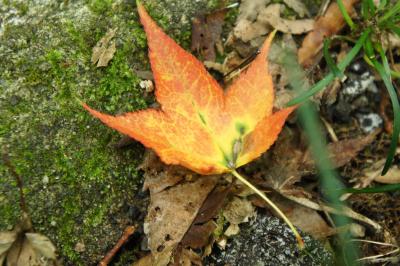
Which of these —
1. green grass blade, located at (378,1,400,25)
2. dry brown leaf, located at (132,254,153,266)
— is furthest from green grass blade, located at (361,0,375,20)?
dry brown leaf, located at (132,254,153,266)

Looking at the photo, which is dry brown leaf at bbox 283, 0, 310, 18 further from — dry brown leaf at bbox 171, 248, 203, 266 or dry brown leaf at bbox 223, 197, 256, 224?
dry brown leaf at bbox 171, 248, 203, 266

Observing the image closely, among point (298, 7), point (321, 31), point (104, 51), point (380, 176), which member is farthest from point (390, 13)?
point (104, 51)

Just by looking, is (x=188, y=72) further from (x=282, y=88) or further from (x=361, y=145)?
(x=361, y=145)

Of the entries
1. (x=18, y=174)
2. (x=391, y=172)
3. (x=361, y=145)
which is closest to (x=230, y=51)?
(x=361, y=145)

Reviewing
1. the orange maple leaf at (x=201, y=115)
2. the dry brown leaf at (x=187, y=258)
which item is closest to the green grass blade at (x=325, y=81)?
the orange maple leaf at (x=201, y=115)

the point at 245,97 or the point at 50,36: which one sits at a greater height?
the point at 50,36

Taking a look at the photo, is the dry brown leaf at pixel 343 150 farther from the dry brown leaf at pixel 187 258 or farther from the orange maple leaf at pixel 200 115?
the dry brown leaf at pixel 187 258

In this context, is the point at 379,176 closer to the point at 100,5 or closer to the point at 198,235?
the point at 198,235
